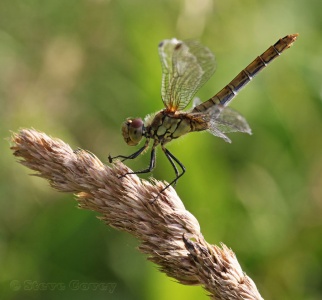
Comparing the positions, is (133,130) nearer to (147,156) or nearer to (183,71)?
(183,71)

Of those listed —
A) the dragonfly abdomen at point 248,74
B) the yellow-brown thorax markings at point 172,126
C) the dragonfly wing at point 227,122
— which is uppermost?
the dragonfly abdomen at point 248,74

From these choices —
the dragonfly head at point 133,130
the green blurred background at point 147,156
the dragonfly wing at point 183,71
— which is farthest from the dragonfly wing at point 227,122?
the green blurred background at point 147,156

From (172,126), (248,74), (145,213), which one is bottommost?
(145,213)

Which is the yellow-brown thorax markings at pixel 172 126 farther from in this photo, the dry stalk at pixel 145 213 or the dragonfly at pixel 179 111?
the dry stalk at pixel 145 213

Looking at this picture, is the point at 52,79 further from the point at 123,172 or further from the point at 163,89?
the point at 123,172

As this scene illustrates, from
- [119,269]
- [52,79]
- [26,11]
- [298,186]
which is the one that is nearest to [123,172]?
[119,269]

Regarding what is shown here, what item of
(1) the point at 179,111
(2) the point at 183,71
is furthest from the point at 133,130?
(2) the point at 183,71
